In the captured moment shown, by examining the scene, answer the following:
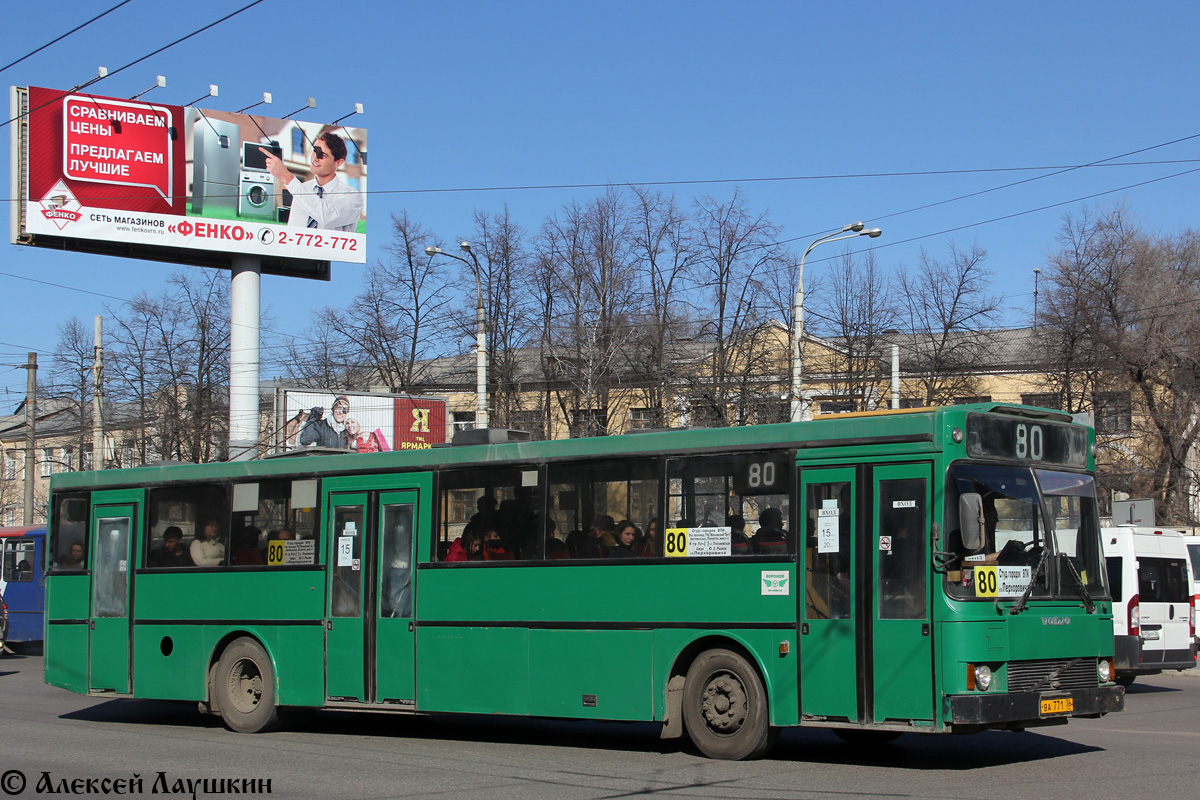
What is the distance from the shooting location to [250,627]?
1409 cm

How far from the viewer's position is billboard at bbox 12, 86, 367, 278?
3547 cm

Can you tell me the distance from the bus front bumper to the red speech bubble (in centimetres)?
3315

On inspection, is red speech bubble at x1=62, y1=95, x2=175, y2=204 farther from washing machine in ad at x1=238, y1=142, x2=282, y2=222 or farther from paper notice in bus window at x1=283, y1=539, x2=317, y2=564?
paper notice in bus window at x1=283, y1=539, x2=317, y2=564

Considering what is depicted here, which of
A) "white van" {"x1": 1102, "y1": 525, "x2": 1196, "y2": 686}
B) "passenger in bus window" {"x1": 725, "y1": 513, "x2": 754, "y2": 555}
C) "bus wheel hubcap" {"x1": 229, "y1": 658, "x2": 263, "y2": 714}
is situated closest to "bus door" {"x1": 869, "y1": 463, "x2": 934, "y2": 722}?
"passenger in bus window" {"x1": 725, "y1": 513, "x2": 754, "y2": 555}

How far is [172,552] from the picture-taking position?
14930 mm

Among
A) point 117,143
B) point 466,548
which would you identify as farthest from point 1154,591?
point 117,143

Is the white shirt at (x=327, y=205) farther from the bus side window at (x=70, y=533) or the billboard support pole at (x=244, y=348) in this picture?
the bus side window at (x=70, y=533)

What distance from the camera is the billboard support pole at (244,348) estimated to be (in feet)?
133

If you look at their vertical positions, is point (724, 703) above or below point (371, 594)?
below

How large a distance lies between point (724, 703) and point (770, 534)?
5.01 feet

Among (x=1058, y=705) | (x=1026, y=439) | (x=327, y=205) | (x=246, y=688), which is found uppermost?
(x=327, y=205)

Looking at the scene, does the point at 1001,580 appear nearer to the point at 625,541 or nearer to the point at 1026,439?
the point at 1026,439

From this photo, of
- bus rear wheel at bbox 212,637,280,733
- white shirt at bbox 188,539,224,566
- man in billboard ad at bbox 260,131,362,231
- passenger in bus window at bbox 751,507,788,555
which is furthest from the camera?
man in billboard ad at bbox 260,131,362,231

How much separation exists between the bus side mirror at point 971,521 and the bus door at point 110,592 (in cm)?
1036
